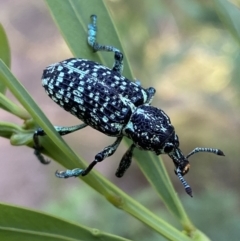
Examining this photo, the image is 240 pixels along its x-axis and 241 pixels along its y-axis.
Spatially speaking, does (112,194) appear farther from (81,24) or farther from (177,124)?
→ (177,124)

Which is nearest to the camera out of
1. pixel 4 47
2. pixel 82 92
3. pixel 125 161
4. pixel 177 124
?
pixel 4 47

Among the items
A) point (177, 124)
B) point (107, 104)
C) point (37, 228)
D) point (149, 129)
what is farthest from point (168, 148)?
point (177, 124)

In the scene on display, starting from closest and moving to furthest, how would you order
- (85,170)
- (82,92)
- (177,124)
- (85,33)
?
(85,170)
(85,33)
(82,92)
(177,124)

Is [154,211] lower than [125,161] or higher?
lower

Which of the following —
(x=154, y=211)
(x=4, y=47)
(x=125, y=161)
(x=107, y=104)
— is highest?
(x=4, y=47)

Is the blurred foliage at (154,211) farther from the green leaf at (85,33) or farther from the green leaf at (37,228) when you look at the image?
the green leaf at (37,228)

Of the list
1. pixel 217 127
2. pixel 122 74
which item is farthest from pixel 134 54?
pixel 122 74

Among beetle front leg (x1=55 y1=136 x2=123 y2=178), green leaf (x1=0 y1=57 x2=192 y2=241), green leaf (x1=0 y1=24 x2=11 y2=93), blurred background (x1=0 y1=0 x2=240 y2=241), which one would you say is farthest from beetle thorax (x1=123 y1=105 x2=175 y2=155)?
blurred background (x1=0 y1=0 x2=240 y2=241)

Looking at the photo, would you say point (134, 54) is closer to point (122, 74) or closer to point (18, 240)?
point (122, 74)
